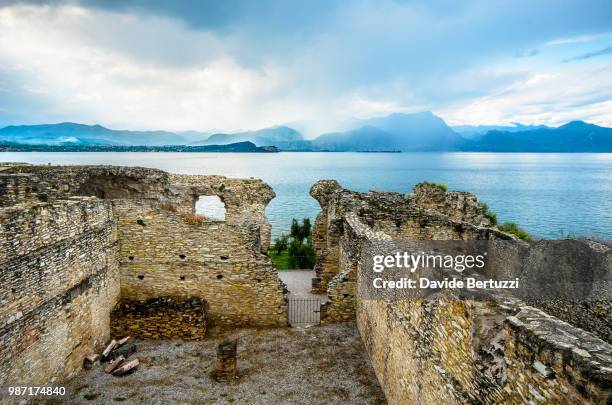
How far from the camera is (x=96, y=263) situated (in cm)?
1353

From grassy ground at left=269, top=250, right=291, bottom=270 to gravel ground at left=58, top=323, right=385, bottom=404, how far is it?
9.42 m

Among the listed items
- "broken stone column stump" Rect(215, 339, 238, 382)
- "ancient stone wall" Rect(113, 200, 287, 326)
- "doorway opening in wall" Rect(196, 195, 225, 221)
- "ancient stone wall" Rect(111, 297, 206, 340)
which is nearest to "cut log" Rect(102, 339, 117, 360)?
"ancient stone wall" Rect(111, 297, 206, 340)

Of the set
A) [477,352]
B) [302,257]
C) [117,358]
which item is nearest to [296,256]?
[302,257]

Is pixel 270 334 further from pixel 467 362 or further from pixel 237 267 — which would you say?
pixel 467 362

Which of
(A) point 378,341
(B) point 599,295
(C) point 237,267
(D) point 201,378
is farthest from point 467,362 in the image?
(C) point 237,267

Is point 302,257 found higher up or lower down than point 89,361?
higher up

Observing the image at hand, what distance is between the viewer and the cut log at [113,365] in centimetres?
1252

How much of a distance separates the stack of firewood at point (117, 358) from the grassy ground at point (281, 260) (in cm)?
1105

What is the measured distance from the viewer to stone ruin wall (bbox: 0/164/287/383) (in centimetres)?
Answer: 1030

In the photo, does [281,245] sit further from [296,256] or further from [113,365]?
[113,365]

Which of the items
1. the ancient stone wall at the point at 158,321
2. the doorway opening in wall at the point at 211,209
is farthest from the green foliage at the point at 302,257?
the doorway opening in wall at the point at 211,209

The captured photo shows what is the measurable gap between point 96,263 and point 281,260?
14.0 meters

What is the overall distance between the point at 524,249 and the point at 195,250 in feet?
37.8

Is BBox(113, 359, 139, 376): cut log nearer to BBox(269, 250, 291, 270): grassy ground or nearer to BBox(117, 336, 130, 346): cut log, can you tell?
BBox(117, 336, 130, 346): cut log
